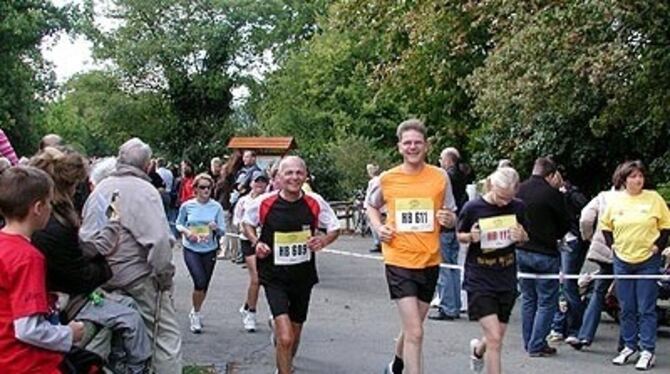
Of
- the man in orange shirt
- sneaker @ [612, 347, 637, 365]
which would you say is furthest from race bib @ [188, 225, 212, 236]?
sneaker @ [612, 347, 637, 365]

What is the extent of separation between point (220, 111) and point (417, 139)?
44014mm

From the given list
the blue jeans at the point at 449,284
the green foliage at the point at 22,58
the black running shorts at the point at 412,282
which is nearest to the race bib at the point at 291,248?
the black running shorts at the point at 412,282

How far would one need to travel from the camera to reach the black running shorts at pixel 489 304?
8406mm

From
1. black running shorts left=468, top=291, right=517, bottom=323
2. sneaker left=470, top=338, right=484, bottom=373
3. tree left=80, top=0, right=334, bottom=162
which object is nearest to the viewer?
black running shorts left=468, top=291, right=517, bottom=323

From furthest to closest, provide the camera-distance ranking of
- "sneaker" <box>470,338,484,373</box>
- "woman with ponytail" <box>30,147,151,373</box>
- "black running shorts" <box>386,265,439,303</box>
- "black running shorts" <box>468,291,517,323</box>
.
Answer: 1. "sneaker" <box>470,338,484,373</box>
2. "black running shorts" <box>468,291,517,323</box>
3. "black running shorts" <box>386,265,439,303</box>
4. "woman with ponytail" <box>30,147,151,373</box>

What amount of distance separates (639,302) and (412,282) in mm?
3127

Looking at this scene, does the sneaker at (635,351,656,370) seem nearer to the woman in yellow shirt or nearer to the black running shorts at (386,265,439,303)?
the woman in yellow shirt

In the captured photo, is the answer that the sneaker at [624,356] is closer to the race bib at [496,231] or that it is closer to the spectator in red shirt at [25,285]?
the race bib at [496,231]

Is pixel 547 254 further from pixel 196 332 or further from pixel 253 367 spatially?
pixel 196 332

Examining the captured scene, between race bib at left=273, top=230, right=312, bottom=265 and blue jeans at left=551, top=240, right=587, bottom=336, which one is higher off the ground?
A: race bib at left=273, top=230, right=312, bottom=265

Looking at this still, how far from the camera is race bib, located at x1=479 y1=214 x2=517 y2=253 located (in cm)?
859

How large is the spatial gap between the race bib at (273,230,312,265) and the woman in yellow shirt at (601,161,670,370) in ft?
11.1

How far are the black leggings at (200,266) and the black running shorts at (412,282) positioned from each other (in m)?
3.71

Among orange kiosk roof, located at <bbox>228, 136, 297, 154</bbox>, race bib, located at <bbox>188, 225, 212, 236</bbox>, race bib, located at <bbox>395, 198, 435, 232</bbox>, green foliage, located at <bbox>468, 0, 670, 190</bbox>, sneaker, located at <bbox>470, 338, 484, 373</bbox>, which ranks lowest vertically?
sneaker, located at <bbox>470, 338, 484, 373</bbox>
